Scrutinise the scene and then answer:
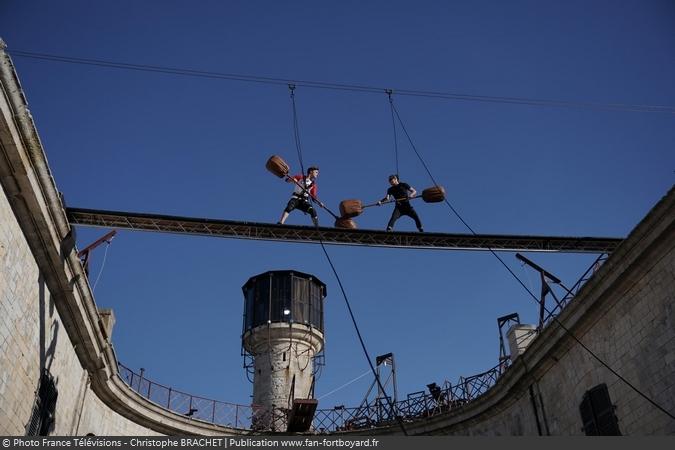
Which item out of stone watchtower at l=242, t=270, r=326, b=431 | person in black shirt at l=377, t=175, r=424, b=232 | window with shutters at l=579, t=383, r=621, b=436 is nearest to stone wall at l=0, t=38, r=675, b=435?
window with shutters at l=579, t=383, r=621, b=436

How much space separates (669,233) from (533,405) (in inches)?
285

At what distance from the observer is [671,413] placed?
11969mm

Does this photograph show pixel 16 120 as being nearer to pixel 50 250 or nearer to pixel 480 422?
pixel 50 250

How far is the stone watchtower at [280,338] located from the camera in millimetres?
27797

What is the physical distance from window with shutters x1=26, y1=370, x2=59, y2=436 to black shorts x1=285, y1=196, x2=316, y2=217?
20.2ft

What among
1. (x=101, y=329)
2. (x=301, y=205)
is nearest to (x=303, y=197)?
(x=301, y=205)

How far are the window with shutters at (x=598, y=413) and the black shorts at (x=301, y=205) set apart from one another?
7259 mm

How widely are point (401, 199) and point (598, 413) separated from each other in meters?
6.33

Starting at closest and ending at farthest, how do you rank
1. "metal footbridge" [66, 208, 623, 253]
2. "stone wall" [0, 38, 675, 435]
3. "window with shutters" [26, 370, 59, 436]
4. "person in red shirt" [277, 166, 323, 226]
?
1. "stone wall" [0, 38, 675, 435]
2. "window with shutters" [26, 370, 59, 436]
3. "metal footbridge" [66, 208, 623, 253]
4. "person in red shirt" [277, 166, 323, 226]

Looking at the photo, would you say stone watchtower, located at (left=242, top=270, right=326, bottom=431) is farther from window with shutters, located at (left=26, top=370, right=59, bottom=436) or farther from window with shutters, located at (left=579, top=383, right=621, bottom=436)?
Answer: window with shutters, located at (left=579, top=383, right=621, bottom=436)

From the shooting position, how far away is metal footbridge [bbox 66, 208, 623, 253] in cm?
1391

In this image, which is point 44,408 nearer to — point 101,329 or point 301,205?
point 101,329

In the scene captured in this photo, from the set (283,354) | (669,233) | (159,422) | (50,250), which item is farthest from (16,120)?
(283,354)

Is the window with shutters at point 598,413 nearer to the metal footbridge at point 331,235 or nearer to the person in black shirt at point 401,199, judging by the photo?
the metal footbridge at point 331,235
